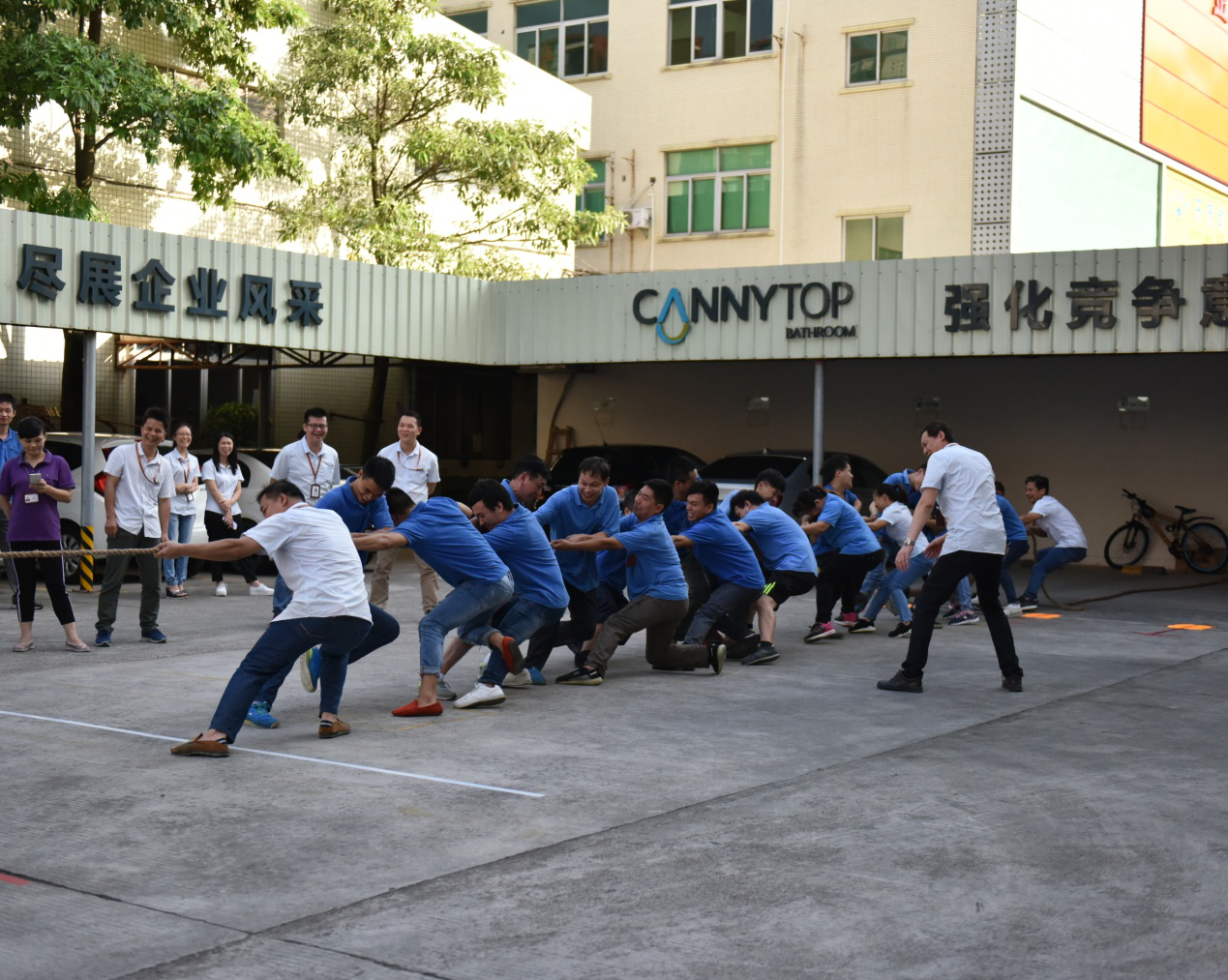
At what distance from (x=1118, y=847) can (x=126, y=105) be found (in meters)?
16.2

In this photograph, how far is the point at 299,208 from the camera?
23.6 meters

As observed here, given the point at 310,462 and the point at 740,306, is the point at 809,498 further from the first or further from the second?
the point at 740,306

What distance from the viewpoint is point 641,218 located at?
98.5 ft

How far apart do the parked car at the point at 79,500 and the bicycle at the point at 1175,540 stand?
41.3 ft

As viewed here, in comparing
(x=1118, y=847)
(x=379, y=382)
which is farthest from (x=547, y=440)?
(x=1118, y=847)

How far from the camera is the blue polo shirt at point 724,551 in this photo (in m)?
10.5

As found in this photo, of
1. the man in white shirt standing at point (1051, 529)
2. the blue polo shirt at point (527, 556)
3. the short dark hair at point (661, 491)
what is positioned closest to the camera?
the blue polo shirt at point (527, 556)

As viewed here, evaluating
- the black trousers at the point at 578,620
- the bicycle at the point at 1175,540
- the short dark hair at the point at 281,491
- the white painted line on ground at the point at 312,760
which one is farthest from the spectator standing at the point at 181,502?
the bicycle at the point at 1175,540

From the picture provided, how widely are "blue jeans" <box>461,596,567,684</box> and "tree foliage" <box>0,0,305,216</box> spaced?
37.7 ft

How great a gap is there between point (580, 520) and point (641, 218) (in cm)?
2083

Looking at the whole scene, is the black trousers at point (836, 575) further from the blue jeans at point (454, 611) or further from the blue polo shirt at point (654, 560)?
the blue jeans at point (454, 611)

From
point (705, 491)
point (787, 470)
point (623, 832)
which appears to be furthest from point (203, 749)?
point (787, 470)

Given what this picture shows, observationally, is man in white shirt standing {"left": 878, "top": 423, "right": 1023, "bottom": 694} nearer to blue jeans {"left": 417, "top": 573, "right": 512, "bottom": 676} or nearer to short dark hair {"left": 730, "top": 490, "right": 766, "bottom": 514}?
short dark hair {"left": 730, "top": 490, "right": 766, "bottom": 514}

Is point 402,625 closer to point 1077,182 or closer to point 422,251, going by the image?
point 422,251
